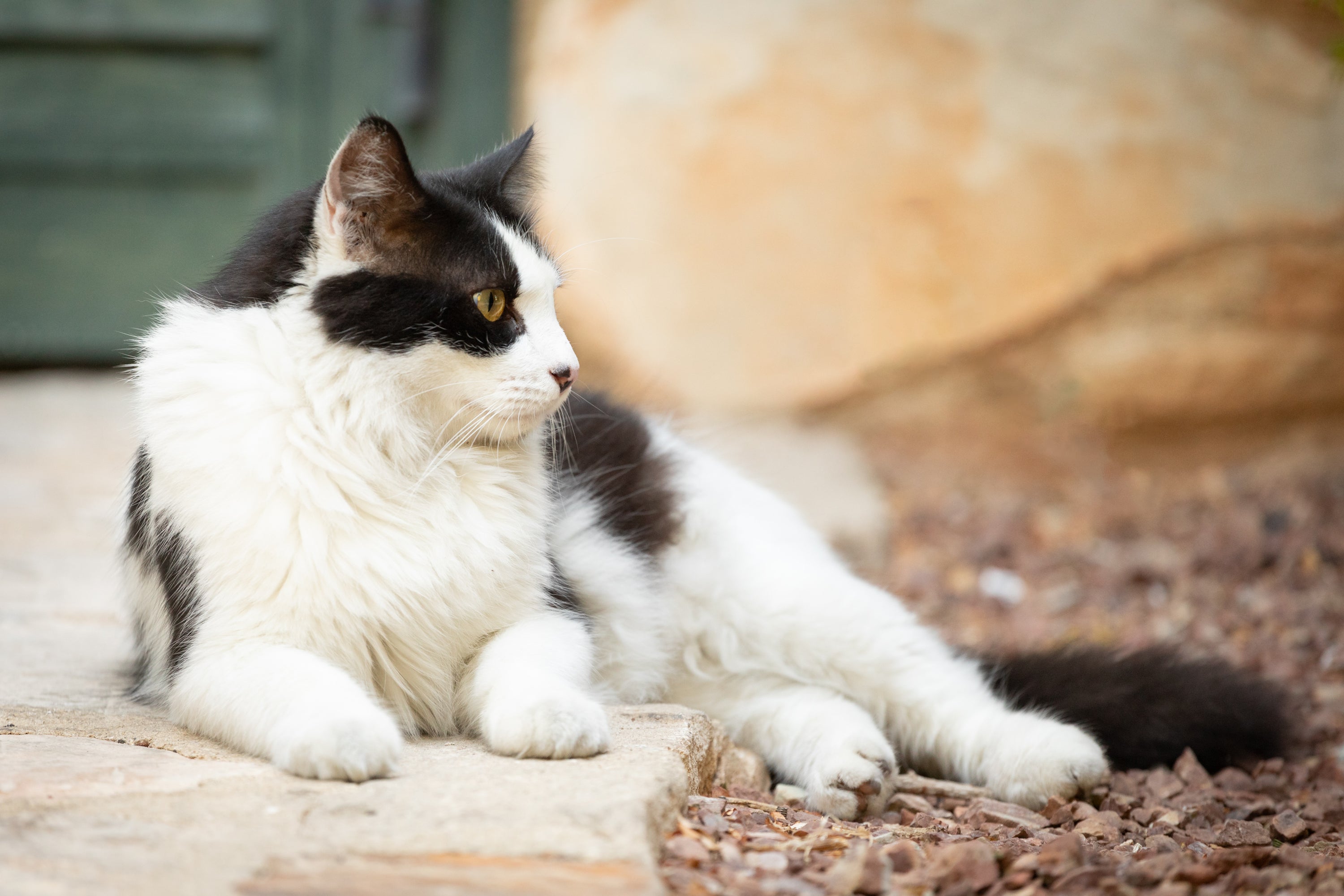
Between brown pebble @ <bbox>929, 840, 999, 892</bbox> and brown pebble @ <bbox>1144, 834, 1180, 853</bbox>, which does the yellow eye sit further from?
brown pebble @ <bbox>1144, 834, 1180, 853</bbox>

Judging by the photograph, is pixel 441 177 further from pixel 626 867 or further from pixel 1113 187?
pixel 1113 187

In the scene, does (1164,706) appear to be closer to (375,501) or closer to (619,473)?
(619,473)

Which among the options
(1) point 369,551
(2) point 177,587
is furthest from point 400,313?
(2) point 177,587

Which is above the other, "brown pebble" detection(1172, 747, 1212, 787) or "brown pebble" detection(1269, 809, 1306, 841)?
"brown pebble" detection(1269, 809, 1306, 841)

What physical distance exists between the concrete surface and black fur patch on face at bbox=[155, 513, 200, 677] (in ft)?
0.53

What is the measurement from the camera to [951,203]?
5.41m

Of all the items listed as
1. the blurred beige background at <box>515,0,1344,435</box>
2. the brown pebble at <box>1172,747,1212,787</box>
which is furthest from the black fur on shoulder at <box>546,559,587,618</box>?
the blurred beige background at <box>515,0,1344,435</box>

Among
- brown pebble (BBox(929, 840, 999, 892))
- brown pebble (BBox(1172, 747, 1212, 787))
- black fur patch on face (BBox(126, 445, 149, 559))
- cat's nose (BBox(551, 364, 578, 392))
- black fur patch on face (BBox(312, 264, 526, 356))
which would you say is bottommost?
brown pebble (BBox(1172, 747, 1212, 787))

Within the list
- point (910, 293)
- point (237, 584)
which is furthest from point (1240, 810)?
point (910, 293)

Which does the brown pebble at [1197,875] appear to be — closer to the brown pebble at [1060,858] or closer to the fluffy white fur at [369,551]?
the brown pebble at [1060,858]

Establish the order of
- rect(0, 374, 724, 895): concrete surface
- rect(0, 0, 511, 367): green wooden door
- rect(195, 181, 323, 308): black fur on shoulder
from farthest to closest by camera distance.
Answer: rect(0, 0, 511, 367): green wooden door → rect(195, 181, 323, 308): black fur on shoulder → rect(0, 374, 724, 895): concrete surface

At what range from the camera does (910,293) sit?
5500mm

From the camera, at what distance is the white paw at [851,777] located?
2.49 m

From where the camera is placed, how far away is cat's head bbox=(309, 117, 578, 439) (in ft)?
7.24
